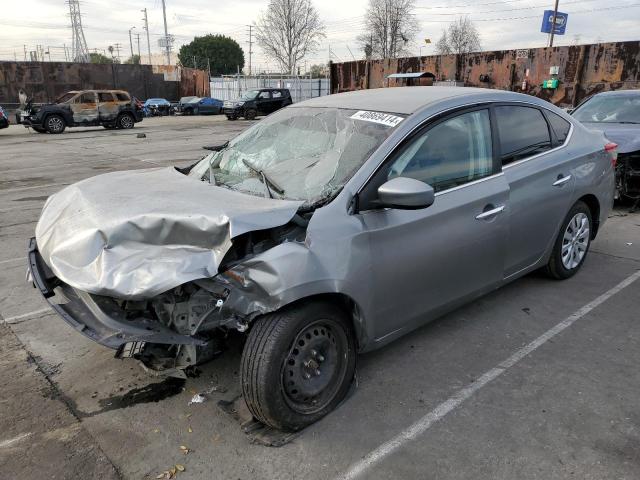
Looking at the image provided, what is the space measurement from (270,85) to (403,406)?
40.8 m

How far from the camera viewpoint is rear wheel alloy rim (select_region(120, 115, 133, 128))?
24.2m

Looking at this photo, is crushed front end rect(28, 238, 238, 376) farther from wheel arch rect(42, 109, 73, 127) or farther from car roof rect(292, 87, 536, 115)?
wheel arch rect(42, 109, 73, 127)

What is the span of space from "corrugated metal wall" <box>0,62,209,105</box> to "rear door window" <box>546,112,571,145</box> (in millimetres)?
34785

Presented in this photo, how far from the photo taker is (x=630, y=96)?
8.05 m

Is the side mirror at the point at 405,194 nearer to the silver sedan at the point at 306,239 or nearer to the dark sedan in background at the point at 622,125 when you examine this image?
the silver sedan at the point at 306,239

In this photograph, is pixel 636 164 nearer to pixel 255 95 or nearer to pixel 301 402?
pixel 301 402

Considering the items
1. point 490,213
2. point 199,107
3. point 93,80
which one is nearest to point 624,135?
point 490,213

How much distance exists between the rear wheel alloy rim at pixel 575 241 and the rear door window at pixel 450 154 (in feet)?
4.72

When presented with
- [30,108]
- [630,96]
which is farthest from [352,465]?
[30,108]

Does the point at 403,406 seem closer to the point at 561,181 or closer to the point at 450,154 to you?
the point at 450,154

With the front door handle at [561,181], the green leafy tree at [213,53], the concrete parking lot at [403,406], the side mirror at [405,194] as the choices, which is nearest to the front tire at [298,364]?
the concrete parking lot at [403,406]

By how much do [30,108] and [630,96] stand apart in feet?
72.3

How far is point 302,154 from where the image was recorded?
11.2ft

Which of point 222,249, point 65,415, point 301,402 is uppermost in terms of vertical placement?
point 222,249
